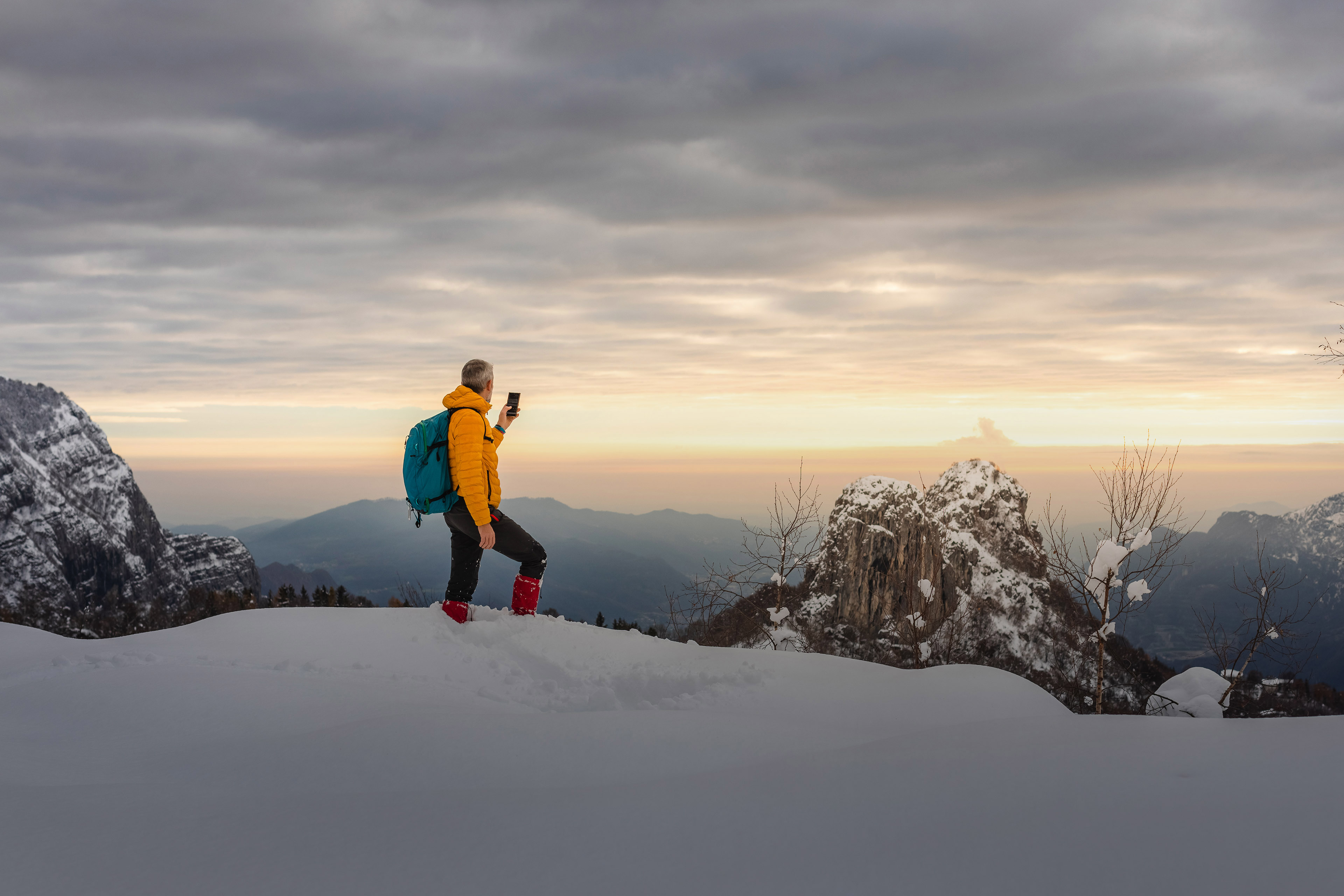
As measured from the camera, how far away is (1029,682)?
530 centimetres

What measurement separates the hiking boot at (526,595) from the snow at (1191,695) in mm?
6884

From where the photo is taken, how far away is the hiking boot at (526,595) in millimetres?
7445

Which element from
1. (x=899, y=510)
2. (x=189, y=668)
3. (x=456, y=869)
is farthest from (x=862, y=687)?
(x=899, y=510)

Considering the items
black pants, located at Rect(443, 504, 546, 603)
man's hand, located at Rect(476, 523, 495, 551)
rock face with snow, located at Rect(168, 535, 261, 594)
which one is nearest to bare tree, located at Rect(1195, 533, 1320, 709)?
black pants, located at Rect(443, 504, 546, 603)

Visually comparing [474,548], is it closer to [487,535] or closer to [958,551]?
[487,535]

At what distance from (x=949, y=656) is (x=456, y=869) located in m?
11.8

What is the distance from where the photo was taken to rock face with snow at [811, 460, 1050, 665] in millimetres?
101750

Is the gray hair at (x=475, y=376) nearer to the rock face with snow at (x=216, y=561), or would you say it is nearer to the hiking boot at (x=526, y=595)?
the hiking boot at (x=526, y=595)

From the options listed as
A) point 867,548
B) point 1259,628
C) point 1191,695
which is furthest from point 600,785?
point 867,548

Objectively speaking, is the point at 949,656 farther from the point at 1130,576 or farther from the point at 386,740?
the point at 386,740

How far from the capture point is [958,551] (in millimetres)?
130625

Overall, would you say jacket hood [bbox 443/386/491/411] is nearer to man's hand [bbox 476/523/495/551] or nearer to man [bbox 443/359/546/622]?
man [bbox 443/359/546/622]

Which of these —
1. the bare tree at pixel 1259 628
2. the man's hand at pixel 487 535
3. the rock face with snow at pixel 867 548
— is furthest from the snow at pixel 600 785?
the rock face with snow at pixel 867 548

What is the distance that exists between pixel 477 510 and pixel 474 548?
701 mm
